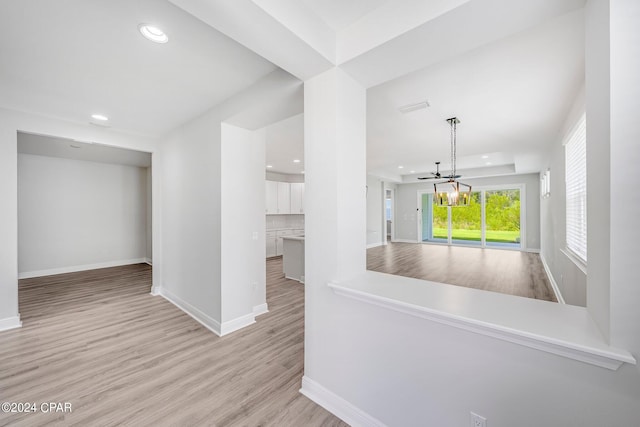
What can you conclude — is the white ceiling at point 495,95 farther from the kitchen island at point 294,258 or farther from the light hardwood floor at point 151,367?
the light hardwood floor at point 151,367

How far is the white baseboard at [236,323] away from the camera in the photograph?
111 inches

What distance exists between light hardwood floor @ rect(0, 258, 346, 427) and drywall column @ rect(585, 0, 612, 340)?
1.57 metres

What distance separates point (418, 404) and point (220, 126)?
3008mm

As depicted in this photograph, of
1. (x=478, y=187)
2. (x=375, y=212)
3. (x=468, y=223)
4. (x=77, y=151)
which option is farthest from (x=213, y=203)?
(x=468, y=223)

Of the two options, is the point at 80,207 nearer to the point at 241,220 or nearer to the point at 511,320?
the point at 241,220

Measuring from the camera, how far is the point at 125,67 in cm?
215

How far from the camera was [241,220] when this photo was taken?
306 centimetres

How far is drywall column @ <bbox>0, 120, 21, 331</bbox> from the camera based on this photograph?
2.95 metres

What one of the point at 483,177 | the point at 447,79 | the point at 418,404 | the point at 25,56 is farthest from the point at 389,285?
the point at 483,177

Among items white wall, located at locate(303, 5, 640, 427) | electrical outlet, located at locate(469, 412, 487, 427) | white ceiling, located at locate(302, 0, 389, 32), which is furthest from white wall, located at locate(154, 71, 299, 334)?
electrical outlet, located at locate(469, 412, 487, 427)

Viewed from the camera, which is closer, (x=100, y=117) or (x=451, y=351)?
(x=451, y=351)

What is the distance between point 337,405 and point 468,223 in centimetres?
936

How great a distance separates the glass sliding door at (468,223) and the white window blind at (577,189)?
6209mm


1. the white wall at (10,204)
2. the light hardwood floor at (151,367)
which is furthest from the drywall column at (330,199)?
the white wall at (10,204)
